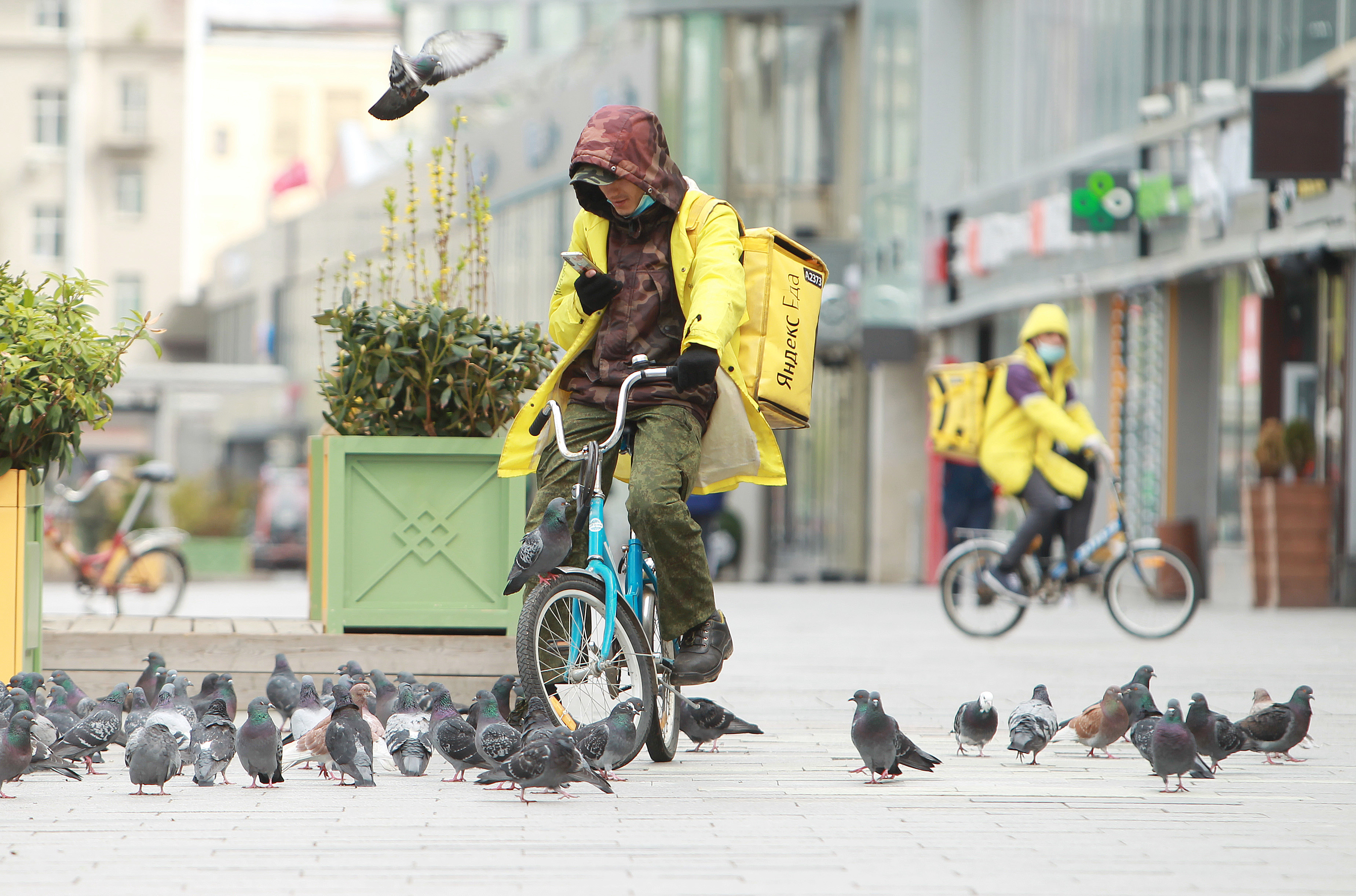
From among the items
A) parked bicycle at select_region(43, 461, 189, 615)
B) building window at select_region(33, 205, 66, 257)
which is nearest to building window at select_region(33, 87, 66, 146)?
building window at select_region(33, 205, 66, 257)

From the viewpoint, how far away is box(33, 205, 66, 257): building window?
205 ft

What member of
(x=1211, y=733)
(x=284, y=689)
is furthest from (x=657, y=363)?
(x=1211, y=733)

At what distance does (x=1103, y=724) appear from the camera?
230 inches

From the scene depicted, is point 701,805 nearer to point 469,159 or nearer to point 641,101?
point 469,159

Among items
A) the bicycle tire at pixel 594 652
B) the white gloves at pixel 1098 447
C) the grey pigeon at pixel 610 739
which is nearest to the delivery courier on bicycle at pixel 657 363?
the bicycle tire at pixel 594 652

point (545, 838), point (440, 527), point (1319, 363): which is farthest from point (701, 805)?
point (1319, 363)

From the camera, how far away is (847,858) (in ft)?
13.6

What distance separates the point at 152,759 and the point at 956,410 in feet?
28.6

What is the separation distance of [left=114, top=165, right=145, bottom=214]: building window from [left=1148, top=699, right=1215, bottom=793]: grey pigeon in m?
61.6

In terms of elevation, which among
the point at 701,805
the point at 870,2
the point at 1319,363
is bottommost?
the point at 701,805

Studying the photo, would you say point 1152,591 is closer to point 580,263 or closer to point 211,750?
point 580,263

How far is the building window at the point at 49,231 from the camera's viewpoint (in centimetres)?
6253

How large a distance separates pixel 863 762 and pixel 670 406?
115 centimetres

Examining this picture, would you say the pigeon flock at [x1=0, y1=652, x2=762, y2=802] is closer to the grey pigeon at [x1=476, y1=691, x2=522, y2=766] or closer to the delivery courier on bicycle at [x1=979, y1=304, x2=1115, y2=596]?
the grey pigeon at [x1=476, y1=691, x2=522, y2=766]
